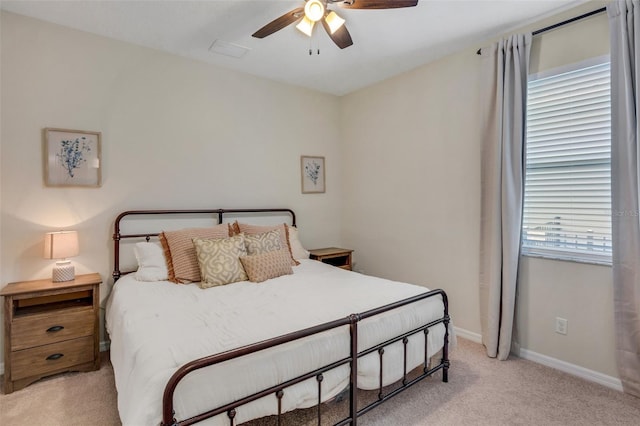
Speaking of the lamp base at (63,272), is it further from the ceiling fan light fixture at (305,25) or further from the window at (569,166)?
the window at (569,166)

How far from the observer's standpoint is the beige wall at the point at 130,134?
2.53 meters

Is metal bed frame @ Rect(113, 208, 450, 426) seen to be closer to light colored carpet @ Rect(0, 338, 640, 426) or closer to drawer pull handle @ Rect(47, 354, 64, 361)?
light colored carpet @ Rect(0, 338, 640, 426)

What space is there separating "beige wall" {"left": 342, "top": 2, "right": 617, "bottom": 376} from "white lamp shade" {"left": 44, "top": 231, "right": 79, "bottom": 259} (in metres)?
2.93

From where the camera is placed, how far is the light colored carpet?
1.95m

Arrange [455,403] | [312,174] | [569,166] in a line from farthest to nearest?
[312,174] < [569,166] < [455,403]

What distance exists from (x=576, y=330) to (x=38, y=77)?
450 centimetres

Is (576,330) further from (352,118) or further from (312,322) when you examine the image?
(352,118)

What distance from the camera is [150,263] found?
2732mm

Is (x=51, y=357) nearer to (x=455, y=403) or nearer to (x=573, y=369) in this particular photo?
(x=455, y=403)

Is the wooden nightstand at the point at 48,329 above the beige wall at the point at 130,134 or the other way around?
the other way around

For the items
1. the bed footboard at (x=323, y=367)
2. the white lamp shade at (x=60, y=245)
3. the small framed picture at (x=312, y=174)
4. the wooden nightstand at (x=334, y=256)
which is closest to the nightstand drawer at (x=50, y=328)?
the white lamp shade at (x=60, y=245)

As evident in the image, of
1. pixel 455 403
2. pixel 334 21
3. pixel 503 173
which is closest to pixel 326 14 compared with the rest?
pixel 334 21

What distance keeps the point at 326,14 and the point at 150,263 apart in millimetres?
2285

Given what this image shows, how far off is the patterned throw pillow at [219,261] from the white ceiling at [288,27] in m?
1.73
